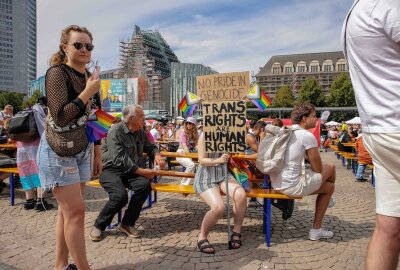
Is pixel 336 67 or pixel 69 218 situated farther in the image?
pixel 336 67

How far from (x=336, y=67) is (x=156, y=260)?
123 metres

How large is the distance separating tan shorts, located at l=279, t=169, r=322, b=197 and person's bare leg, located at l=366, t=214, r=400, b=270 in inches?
83.0

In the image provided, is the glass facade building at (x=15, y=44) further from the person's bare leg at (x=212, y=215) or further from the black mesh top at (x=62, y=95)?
the black mesh top at (x=62, y=95)

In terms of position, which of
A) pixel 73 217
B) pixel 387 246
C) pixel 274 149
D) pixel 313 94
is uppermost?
pixel 313 94

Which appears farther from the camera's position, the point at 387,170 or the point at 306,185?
the point at 306,185

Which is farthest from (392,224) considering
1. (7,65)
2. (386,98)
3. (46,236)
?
(7,65)

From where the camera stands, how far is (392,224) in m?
1.57

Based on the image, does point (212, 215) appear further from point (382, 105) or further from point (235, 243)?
point (382, 105)

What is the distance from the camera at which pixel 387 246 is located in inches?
61.6

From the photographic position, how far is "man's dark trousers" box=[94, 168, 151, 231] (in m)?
3.95

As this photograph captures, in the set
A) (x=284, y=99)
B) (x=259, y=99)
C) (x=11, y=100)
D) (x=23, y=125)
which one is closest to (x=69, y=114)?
(x=23, y=125)

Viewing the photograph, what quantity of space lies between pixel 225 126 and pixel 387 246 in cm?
242

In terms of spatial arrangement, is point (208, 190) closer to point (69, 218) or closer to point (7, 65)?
point (69, 218)

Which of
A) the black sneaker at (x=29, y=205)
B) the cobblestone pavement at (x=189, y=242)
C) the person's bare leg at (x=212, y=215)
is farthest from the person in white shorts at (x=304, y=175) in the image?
the black sneaker at (x=29, y=205)
